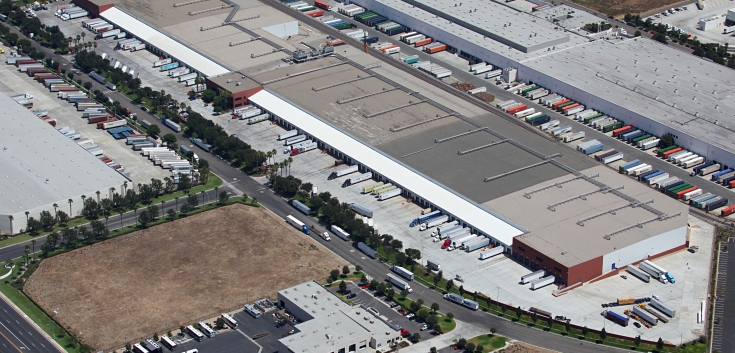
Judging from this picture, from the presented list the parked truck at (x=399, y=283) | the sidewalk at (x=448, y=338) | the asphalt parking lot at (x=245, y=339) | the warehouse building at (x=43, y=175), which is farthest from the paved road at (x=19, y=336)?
the parked truck at (x=399, y=283)

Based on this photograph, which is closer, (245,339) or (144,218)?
(245,339)

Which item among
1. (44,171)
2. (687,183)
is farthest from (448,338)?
(44,171)

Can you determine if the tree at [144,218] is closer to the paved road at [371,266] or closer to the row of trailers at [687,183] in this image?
the paved road at [371,266]

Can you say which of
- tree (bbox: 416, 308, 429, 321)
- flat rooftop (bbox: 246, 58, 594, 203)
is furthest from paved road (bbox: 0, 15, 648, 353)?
flat rooftop (bbox: 246, 58, 594, 203)

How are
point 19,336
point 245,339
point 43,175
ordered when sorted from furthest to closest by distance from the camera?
point 43,175, point 19,336, point 245,339

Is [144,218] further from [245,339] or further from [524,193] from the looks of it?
[524,193]

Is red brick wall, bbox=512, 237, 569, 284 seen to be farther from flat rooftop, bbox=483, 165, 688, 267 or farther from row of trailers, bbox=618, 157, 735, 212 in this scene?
row of trailers, bbox=618, 157, 735, 212
